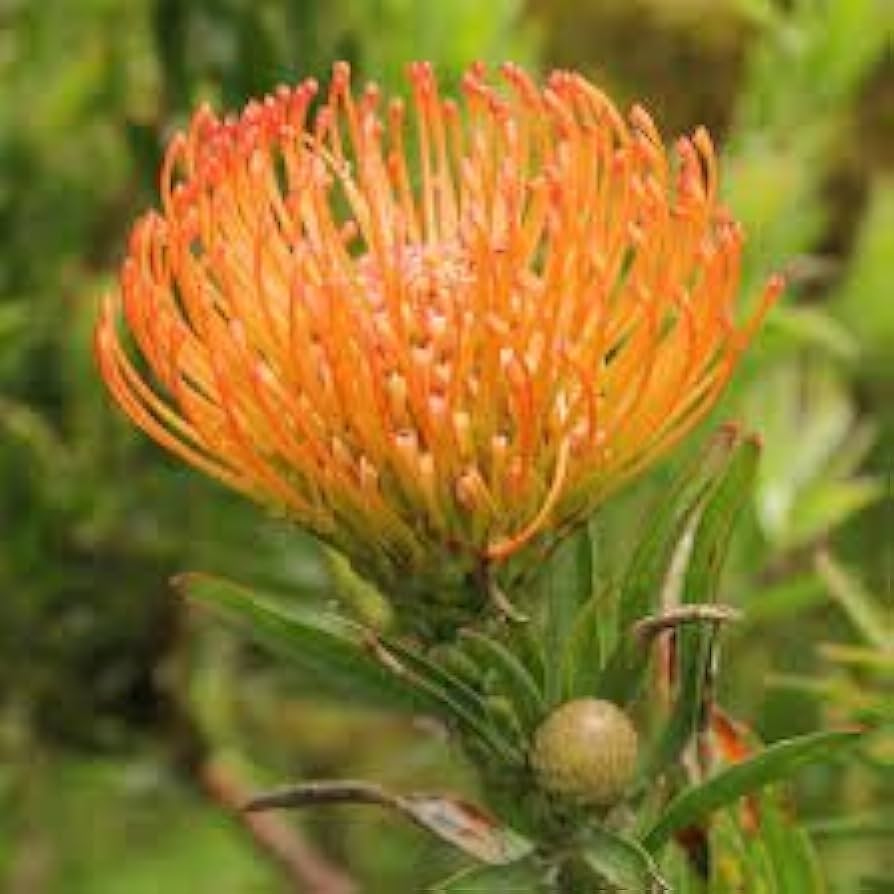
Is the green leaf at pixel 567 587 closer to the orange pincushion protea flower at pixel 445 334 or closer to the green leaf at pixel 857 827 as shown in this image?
the orange pincushion protea flower at pixel 445 334

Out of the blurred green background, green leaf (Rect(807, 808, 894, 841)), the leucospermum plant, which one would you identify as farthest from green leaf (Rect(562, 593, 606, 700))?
the blurred green background

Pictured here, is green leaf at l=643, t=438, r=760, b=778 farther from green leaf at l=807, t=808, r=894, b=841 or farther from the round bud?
green leaf at l=807, t=808, r=894, b=841

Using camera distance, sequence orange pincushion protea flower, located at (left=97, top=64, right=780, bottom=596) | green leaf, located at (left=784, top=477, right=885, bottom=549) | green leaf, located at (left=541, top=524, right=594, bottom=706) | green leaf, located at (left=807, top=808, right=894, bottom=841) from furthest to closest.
Result: green leaf, located at (left=784, top=477, right=885, bottom=549) < green leaf, located at (left=807, top=808, right=894, bottom=841) < green leaf, located at (left=541, top=524, right=594, bottom=706) < orange pincushion protea flower, located at (left=97, top=64, right=780, bottom=596)

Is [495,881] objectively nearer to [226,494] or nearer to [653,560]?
[653,560]

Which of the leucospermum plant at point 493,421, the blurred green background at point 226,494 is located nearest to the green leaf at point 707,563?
the leucospermum plant at point 493,421

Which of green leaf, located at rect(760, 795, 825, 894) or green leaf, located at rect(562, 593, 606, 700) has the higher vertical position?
green leaf, located at rect(562, 593, 606, 700)

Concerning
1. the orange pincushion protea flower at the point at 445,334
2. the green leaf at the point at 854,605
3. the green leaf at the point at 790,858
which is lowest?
the green leaf at the point at 790,858

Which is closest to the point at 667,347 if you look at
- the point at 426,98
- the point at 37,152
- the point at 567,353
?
the point at 567,353
